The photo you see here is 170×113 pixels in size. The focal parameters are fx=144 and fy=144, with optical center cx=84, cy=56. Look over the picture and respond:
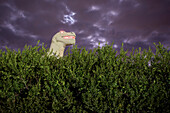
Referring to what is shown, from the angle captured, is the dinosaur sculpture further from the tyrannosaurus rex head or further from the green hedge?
the green hedge

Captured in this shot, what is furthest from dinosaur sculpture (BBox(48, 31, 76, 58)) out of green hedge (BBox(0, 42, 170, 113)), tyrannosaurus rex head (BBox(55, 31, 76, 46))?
green hedge (BBox(0, 42, 170, 113))

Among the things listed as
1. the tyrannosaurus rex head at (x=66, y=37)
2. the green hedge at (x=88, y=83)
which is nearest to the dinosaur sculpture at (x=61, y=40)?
the tyrannosaurus rex head at (x=66, y=37)

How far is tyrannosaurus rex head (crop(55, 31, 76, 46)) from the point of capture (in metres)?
8.20

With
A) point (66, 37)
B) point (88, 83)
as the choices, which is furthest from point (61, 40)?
point (88, 83)

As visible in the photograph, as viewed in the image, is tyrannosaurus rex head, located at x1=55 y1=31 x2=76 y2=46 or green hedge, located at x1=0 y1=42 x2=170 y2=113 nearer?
green hedge, located at x1=0 y1=42 x2=170 y2=113

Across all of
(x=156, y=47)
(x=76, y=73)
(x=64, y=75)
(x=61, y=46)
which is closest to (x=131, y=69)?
(x=156, y=47)

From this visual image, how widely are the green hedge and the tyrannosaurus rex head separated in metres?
3.25

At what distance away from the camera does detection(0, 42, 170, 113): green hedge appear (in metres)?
4.08

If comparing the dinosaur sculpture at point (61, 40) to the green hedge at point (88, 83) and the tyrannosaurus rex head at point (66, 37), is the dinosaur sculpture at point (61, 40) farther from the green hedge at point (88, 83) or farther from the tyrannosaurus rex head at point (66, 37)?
the green hedge at point (88, 83)

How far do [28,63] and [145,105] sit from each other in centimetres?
392

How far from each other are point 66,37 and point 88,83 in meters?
4.67

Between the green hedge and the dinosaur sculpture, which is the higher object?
the dinosaur sculpture

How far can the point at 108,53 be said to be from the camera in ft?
15.4

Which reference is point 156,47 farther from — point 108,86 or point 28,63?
point 28,63
